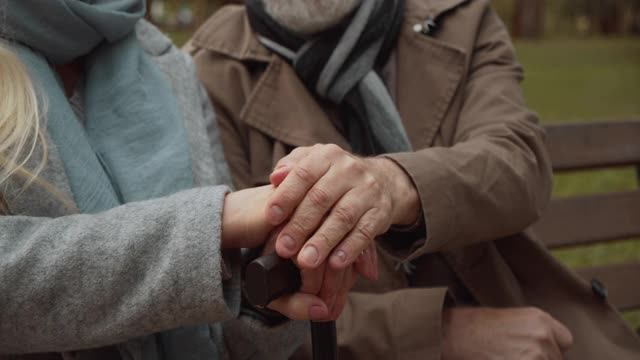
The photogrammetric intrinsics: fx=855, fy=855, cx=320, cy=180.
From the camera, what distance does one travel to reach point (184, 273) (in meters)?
1.61

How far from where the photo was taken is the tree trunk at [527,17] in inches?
1037

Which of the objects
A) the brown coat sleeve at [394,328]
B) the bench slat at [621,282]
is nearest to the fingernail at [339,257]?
the brown coat sleeve at [394,328]

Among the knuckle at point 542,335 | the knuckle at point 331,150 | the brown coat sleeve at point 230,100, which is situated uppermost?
the knuckle at point 331,150

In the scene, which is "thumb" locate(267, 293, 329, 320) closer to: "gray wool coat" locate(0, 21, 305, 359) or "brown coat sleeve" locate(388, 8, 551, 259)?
"gray wool coat" locate(0, 21, 305, 359)

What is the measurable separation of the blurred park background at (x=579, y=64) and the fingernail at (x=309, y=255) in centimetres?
144

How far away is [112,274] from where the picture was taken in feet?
5.35

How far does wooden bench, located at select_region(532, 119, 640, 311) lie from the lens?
3137mm

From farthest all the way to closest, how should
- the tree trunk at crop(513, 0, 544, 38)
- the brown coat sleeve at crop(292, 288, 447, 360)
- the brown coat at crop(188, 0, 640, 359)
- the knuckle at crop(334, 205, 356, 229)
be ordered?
the tree trunk at crop(513, 0, 544, 38) < the brown coat at crop(188, 0, 640, 359) < the brown coat sleeve at crop(292, 288, 447, 360) < the knuckle at crop(334, 205, 356, 229)

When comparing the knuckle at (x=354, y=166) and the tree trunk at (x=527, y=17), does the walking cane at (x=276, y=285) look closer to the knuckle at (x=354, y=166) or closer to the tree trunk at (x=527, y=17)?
the knuckle at (x=354, y=166)

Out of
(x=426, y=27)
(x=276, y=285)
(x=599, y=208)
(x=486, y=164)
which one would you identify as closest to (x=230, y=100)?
(x=426, y=27)

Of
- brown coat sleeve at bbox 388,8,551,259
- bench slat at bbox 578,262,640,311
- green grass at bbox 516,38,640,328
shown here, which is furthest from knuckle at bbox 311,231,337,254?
green grass at bbox 516,38,640,328

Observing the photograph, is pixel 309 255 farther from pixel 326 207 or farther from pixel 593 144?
pixel 593 144

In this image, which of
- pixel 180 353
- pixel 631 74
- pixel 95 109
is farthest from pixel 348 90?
pixel 631 74

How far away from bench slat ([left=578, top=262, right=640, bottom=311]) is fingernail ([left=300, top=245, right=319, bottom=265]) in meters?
1.90
